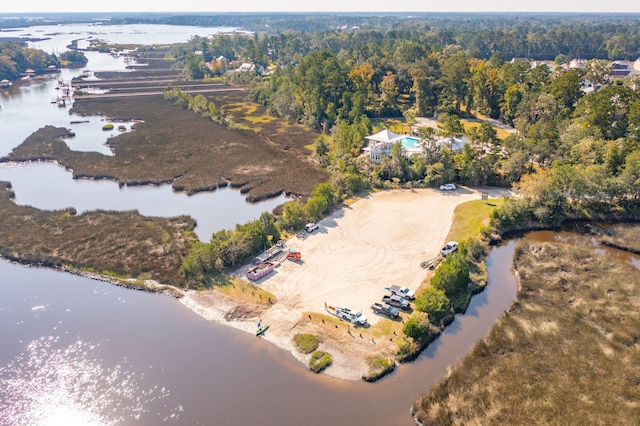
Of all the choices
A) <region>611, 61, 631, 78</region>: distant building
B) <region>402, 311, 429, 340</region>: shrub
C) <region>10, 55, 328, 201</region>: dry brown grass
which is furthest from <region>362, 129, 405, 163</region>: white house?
<region>611, 61, 631, 78</region>: distant building

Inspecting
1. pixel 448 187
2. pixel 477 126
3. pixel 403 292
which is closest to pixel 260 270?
pixel 403 292

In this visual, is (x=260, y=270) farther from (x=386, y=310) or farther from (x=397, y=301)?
(x=397, y=301)

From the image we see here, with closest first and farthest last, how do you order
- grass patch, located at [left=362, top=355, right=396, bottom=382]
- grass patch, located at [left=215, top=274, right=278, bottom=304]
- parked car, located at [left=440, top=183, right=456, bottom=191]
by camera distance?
grass patch, located at [left=362, top=355, right=396, bottom=382] → grass patch, located at [left=215, top=274, right=278, bottom=304] → parked car, located at [left=440, top=183, right=456, bottom=191]

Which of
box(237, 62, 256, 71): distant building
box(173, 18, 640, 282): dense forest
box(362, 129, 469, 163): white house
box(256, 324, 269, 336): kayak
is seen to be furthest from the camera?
box(237, 62, 256, 71): distant building

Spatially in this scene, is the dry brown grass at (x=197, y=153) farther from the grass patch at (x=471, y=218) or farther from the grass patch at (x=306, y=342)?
the grass patch at (x=306, y=342)

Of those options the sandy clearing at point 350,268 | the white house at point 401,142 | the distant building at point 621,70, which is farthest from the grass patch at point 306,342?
the distant building at point 621,70

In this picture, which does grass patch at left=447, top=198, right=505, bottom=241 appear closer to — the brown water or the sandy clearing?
the sandy clearing
